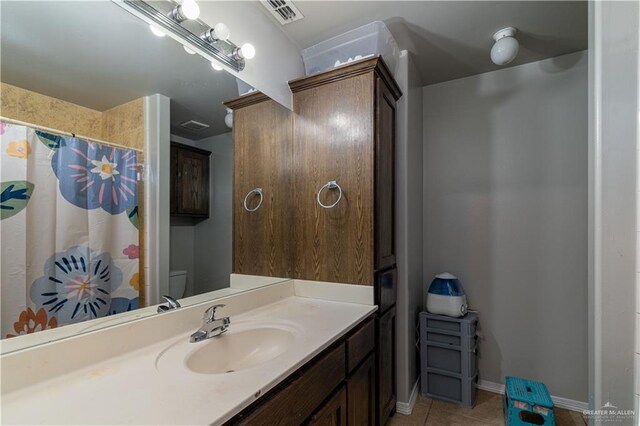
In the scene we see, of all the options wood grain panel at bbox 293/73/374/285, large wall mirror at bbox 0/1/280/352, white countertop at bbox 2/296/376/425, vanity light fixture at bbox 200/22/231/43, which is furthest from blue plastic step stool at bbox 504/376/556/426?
vanity light fixture at bbox 200/22/231/43

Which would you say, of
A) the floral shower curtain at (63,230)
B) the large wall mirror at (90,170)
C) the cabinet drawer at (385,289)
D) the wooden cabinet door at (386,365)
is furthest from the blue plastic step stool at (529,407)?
the floral shower curtain at (63,230)

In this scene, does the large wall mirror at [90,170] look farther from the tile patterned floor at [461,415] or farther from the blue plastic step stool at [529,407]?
the blue plastic step stool at [529,407]

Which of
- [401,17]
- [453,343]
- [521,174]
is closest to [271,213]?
[401,17]

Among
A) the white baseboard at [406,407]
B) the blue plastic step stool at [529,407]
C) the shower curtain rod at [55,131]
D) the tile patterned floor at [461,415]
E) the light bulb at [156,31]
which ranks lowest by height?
the tile patterned floor at [461,415]

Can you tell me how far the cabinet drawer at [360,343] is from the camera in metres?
1.22

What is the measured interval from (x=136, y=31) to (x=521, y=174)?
2.41 metres

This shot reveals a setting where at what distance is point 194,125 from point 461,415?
235 centimetres

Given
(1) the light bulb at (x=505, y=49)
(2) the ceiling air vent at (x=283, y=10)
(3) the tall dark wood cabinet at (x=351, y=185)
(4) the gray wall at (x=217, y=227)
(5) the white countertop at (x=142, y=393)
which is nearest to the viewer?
(5) the white countertop at (x=142, y=393)

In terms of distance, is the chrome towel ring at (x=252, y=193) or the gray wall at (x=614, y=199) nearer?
the gray wall at (x=614, y=199)

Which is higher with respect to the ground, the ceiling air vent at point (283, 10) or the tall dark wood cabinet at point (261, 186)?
the ceiling air vent at point (283, 10)

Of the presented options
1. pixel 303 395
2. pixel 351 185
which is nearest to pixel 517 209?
pixel 351 185

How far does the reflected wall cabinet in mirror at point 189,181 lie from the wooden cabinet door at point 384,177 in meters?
0.88

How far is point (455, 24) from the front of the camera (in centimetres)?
166

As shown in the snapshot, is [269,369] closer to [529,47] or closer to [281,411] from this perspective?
[281,411]
